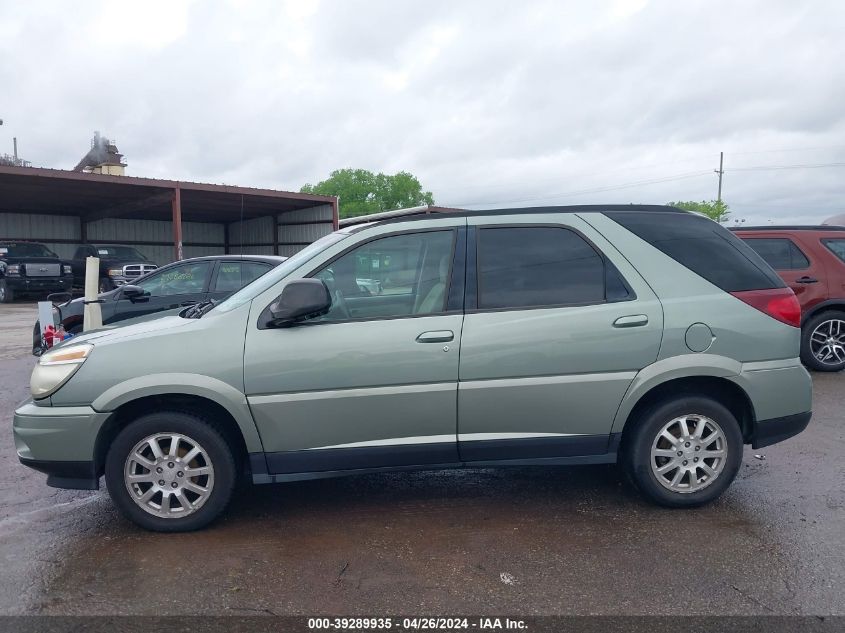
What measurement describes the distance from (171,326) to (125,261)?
20368mm

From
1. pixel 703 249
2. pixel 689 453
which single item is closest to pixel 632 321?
pixel 703 249

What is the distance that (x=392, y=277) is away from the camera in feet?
12.7

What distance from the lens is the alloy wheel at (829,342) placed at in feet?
26.8

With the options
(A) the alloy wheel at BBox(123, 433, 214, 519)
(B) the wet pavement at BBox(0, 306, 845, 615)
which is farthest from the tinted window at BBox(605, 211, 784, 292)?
(A) the alloy wheel at BBox(123, 433, 214, 519)

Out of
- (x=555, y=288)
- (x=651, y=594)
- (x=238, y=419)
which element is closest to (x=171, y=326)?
(x=238, y=419)

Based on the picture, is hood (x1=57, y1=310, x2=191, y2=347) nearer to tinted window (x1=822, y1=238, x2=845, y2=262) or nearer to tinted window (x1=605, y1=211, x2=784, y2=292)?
tinted window (x1=605, y1=211, x2=784, y2=292)

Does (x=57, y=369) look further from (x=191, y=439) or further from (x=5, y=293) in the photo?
(x=5, y=293)

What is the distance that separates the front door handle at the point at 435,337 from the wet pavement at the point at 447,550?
1087mm

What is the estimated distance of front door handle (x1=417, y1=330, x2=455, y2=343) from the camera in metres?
3.60

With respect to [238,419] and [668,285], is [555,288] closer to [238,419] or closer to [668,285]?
[668,285]

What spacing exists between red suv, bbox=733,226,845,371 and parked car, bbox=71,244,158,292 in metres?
17.6

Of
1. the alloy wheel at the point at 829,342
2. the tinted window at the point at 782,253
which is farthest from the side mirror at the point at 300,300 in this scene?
the alloy wheel at the point at 829,342

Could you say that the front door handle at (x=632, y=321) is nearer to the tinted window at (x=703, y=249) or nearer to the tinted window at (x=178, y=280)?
the tinted window at (x=703, y=249)

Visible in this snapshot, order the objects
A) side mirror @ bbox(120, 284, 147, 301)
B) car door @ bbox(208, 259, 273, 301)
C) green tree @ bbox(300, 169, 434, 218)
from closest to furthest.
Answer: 1. side mirror @ bbox(120, 284, 147, 301)
2. car door @ bbox(208, 259, 273, 301)
3. green tree @ bbox(300, 169, 434, 218)
